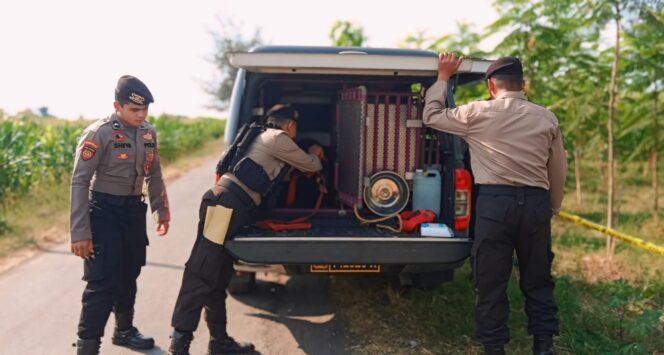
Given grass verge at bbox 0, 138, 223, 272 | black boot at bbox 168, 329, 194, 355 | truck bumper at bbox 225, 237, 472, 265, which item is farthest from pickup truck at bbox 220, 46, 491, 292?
grass verge at bbox 0, 138, 223, 272

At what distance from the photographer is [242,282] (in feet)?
18.5

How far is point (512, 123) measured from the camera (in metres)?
3.80

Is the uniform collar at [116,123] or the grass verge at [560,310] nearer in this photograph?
the uniform collar at [116,123]

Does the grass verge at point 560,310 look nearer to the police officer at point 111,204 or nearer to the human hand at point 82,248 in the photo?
the police officer at point 111,204

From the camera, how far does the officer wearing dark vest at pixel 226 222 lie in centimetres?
410

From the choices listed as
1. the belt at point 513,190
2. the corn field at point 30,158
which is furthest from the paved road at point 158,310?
the corn field at point 30,158

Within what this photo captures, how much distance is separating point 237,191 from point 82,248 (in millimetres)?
1076

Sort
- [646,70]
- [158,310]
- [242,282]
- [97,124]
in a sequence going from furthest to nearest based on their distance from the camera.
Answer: [646,70], [242,282], [158,310], [97,124]

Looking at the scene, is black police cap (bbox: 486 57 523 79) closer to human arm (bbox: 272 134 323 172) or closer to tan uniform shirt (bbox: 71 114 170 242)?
human arm (bbox: 272 134 323 172)

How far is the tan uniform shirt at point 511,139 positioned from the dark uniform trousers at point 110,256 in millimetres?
2307

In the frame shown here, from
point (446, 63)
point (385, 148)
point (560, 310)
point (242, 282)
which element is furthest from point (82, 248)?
point (560, 310)

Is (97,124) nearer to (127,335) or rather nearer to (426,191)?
(127,335)

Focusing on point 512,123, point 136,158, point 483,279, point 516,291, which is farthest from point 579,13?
point 136,158

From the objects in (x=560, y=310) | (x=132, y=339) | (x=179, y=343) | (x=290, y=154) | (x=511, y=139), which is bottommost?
(x=132, y=339)
